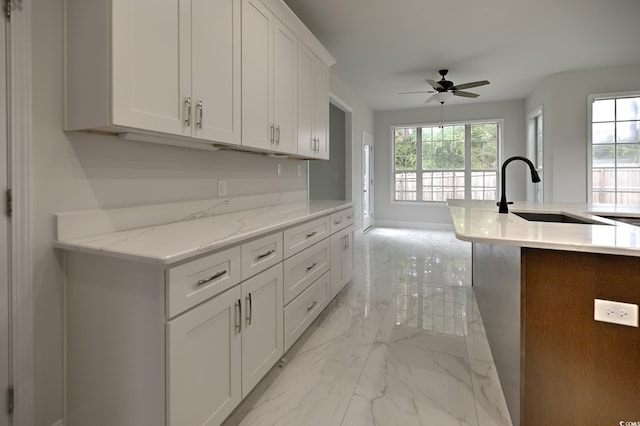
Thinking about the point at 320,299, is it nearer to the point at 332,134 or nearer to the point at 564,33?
the point at 564,33

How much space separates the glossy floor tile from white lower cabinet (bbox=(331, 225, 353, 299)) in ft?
0.59

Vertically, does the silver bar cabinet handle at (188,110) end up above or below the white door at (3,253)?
above

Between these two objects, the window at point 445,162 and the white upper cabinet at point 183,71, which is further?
the window at point 445,162

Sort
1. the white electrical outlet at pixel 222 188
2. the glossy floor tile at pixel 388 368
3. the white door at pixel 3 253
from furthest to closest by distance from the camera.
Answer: the white electrical outlet at pixel 222 188 → the glossy floor tile at pixel 388 368 → the white door at pixel 3 253

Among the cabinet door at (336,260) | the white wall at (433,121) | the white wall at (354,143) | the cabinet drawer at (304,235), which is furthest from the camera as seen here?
the white wall at (433,121)

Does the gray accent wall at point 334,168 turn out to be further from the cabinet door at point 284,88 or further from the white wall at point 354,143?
the cabinet door at point 284,88

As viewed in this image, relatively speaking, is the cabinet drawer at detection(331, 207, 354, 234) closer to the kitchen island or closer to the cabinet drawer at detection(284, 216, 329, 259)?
the cabinet drawer at detection(284, 216, 329, 259)

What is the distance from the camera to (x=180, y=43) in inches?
63.1

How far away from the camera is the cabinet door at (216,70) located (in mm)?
1710

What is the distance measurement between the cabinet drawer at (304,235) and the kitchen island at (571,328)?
Result: 98 centimetres

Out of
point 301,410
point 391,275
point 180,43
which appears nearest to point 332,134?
point 391,275

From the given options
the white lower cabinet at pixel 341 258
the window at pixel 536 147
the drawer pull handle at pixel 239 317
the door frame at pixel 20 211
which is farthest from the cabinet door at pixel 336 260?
the window at pixel 536 147

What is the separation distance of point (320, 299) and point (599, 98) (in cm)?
531

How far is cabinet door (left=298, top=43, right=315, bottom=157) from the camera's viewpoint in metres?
2.88
